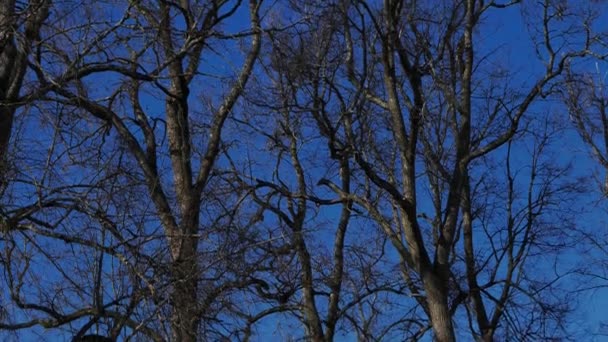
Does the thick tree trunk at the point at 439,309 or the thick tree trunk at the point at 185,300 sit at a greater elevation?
the thick tree trunk at the point at 439,309

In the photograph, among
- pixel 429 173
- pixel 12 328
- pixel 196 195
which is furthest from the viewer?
pixel 429 173

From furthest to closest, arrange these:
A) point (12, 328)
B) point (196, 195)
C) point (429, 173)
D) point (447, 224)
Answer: point (429, 173) → point (447, 224) → point (196, 195) → point (12, 328)

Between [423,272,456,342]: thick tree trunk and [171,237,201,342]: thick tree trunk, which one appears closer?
[171,237,201,342]: thick tree trunk

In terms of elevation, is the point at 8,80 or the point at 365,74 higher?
the point at 365,74

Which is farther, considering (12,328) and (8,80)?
(8,80)

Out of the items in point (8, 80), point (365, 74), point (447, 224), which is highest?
point (365, 74)

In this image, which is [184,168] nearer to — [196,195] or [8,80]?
[196,195]

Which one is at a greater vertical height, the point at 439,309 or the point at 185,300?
the point at 439,309

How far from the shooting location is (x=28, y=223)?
7145 mm

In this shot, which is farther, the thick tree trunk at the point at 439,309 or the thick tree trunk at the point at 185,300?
the thick tree trunk at the point at 439,309

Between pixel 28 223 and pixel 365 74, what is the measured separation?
697cm

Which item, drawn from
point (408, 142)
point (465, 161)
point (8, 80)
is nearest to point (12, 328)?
point (8, 80)

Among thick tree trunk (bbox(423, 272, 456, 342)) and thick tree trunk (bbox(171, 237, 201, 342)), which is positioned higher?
thick tree trunk (bbox(423, 272, 456, 342))

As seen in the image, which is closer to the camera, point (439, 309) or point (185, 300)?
point (185, 300)
